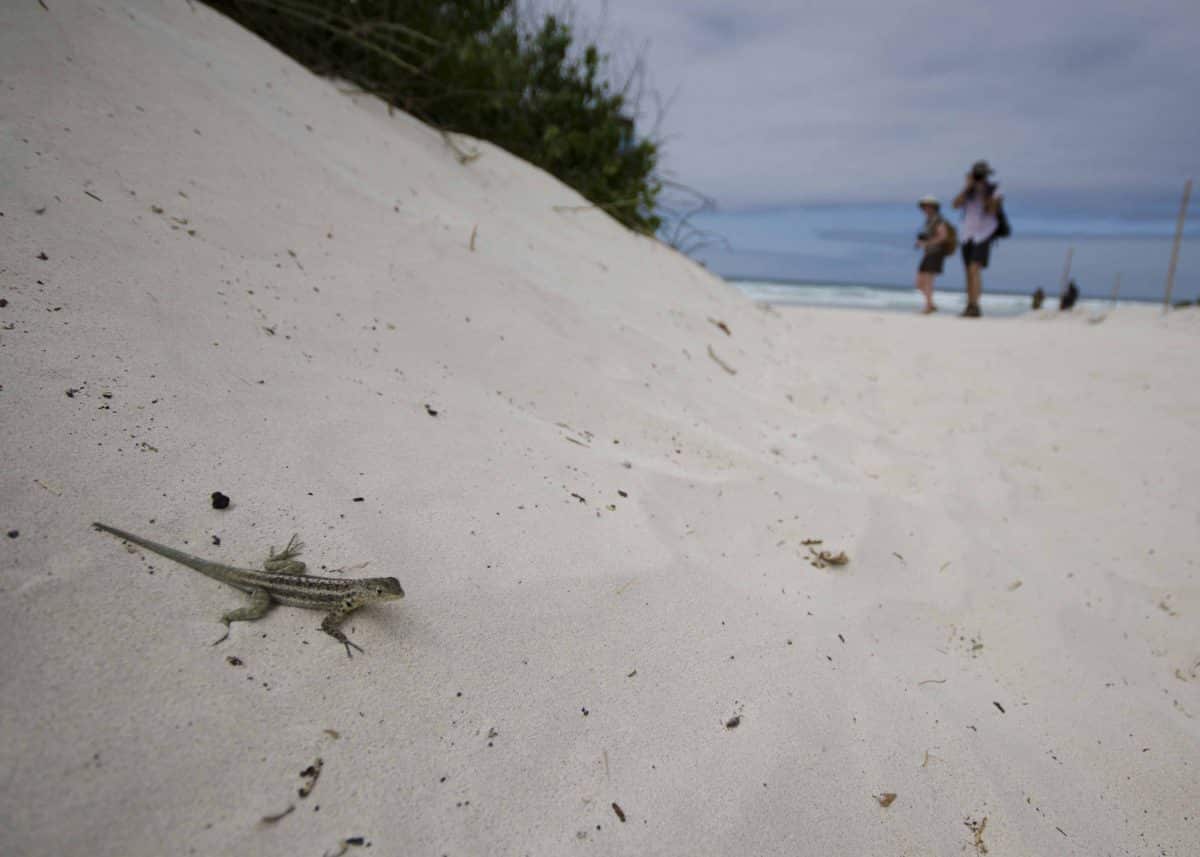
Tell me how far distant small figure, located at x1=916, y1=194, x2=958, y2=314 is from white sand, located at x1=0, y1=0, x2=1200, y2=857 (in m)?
6.07

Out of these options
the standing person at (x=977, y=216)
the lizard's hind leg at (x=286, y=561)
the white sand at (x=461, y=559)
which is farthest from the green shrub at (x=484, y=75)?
the standing person at (x=977, y=216)

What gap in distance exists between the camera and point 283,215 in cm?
250

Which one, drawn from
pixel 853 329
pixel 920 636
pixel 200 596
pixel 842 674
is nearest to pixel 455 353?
pixel 200 596

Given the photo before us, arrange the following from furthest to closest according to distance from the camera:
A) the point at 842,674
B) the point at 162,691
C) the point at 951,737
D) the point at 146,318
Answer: the point at 146,318 < the point at 842,674 < the point at 951,737 < the point at 162,691

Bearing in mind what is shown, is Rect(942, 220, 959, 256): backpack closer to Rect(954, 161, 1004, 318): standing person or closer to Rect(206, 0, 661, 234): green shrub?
Rect(954, 161, 1004, 318): standing person

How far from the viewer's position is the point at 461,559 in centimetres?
154

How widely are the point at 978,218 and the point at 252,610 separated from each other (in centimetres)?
941

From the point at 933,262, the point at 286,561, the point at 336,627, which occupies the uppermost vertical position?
the point at 933,262

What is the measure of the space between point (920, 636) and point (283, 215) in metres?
2.88

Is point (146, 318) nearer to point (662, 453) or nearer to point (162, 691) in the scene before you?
point (162, 691)

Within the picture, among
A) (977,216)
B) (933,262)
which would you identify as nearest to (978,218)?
(977,216)

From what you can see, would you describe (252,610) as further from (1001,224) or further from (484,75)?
(1001,224)

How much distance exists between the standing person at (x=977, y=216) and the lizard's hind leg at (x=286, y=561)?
362 inches

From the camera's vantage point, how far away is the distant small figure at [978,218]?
7.74 metres
